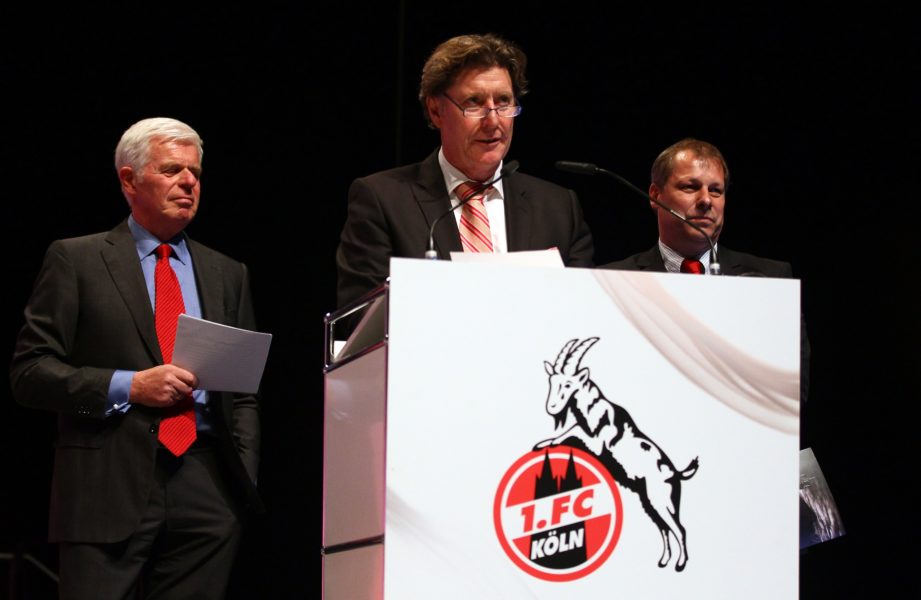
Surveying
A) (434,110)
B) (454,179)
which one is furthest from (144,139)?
(454,179)

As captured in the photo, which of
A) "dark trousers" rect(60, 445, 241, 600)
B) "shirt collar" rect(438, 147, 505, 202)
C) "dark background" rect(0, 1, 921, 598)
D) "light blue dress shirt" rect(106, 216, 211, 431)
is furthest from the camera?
Answer: "dark background" rect(0, 1, 921, 598)

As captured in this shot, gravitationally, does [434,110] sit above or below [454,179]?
above

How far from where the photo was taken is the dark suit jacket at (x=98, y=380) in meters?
2.77

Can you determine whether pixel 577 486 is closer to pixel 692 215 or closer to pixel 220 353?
pixel 220 353

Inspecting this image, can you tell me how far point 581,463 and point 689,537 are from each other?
0.24m

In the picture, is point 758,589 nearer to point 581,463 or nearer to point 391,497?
point 581,463

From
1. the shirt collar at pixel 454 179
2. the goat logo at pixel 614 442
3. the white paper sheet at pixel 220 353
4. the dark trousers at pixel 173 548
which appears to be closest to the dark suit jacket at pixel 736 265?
the shirt collar at pixel 454 179

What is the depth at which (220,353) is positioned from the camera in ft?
9.16

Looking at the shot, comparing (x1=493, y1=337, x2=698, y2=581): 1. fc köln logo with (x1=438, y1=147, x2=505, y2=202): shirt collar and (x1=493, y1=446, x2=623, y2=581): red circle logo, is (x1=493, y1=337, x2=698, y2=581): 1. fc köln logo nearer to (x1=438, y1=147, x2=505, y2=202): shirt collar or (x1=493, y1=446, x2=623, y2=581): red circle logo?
(x1=493, y1=446, x2=623, y2=581): red circle logo

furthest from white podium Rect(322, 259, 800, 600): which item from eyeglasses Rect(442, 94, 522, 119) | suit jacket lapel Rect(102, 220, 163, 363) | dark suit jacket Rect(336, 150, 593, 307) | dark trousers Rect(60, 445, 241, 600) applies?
suit jacket lapel Rect(102, 220, 163, 363)

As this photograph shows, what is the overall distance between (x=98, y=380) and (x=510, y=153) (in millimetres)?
2266

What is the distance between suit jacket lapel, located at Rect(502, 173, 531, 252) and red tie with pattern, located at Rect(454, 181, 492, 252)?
0.18ft

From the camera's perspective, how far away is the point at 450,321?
1758 millimetres

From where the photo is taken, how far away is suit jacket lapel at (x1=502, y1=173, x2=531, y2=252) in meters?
2.56
